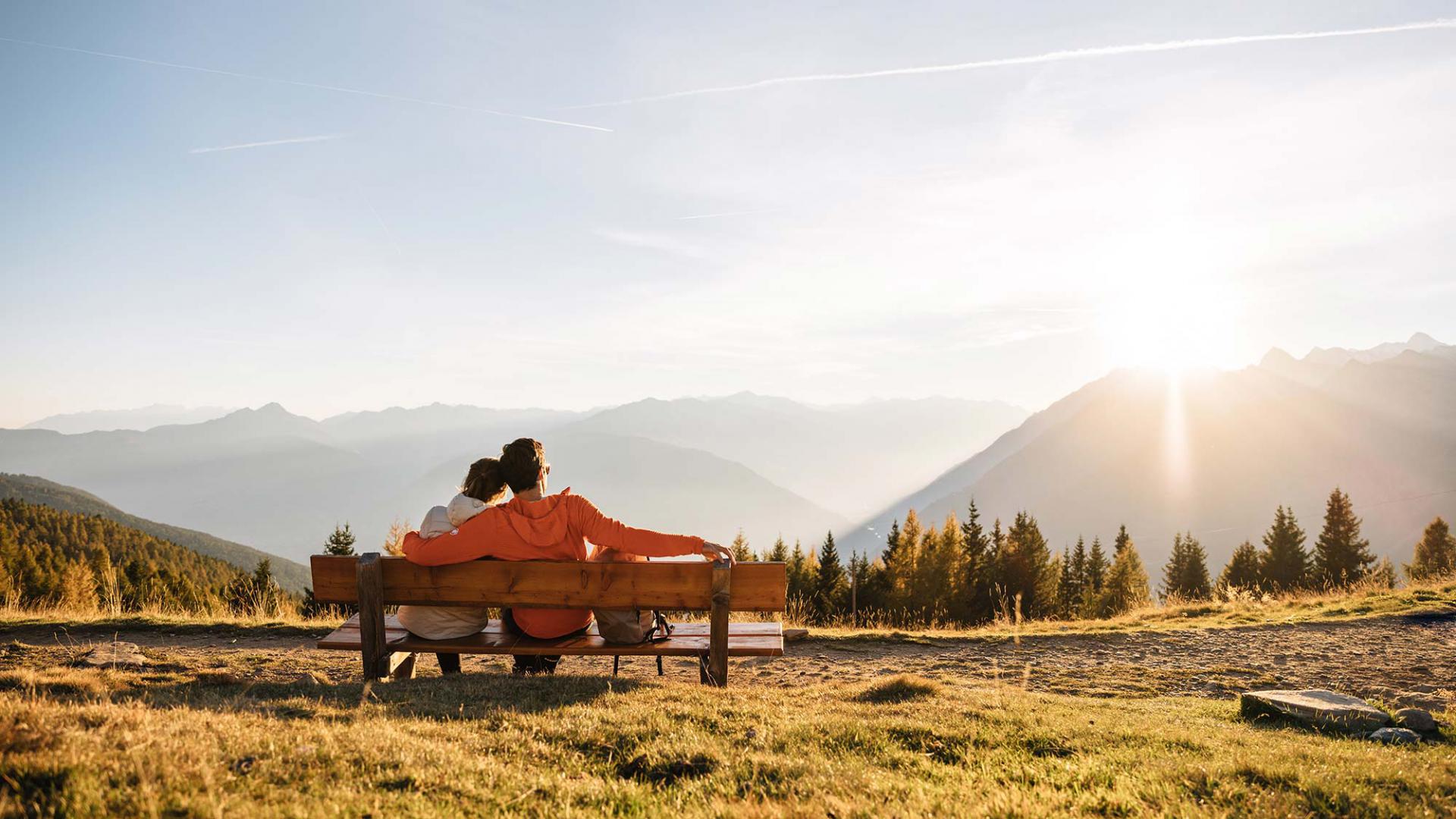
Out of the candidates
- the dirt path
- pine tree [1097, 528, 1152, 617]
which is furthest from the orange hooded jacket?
pine tree [1097, 528, 1152, 617]

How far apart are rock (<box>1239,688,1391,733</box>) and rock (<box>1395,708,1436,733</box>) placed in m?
0.10

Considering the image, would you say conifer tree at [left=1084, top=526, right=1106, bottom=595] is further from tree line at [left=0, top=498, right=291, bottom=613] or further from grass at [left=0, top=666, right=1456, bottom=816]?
grass at [left=0, top=666, right=1456, bottom=816]

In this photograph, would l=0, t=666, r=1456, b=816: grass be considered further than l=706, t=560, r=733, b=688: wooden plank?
No

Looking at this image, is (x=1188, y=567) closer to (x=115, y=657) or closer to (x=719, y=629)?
(x=719, y=629)

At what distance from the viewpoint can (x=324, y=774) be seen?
3.36 m

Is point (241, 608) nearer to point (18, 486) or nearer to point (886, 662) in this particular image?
point (886, 662)

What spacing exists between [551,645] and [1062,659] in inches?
256

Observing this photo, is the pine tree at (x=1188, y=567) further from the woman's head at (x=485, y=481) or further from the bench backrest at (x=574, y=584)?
the woman's head at (x=485, y=481)

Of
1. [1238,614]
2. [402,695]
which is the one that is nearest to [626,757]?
[402,695]

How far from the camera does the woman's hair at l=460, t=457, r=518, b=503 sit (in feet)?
20.6

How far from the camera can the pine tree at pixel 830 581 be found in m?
52.2

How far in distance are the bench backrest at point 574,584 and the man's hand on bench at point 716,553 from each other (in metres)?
0.12

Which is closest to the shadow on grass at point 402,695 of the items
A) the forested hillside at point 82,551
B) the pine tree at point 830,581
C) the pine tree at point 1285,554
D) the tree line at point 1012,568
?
the tree line at point 1012,568

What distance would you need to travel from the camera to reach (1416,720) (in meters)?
5.50
